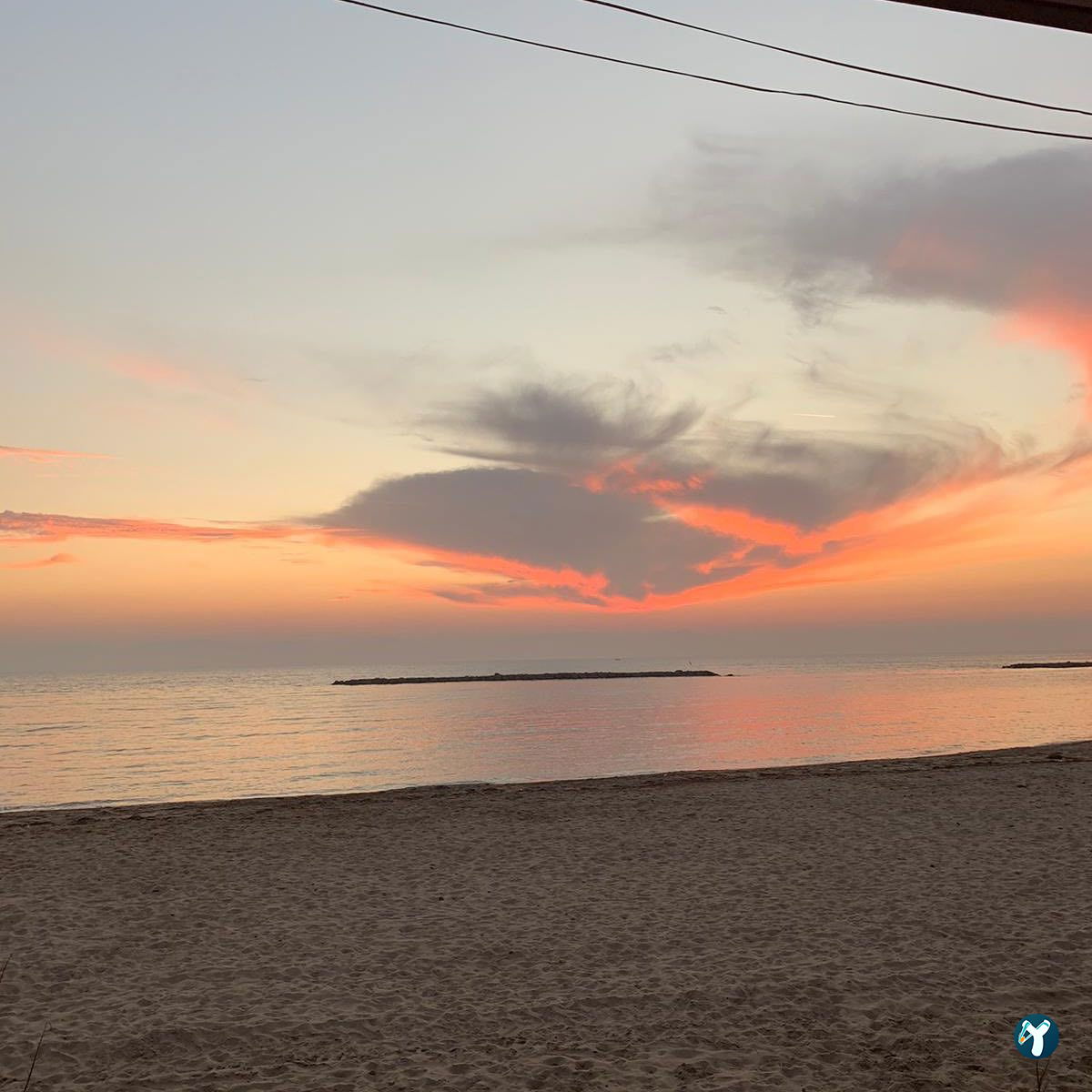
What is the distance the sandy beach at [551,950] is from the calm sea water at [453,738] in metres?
11.4

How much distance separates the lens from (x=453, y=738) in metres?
41.2

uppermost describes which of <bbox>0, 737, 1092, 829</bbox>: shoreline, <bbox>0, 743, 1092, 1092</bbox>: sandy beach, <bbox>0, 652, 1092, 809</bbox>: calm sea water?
<bbox>0, 652, 1092, 809</bbox>: calm sea water

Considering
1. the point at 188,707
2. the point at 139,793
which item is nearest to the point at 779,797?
the point at 139,793

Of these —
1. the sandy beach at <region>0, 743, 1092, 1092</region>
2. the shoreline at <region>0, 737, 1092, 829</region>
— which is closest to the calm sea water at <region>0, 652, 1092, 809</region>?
the shoreline at <region>0, 737, 1092, 829</region>

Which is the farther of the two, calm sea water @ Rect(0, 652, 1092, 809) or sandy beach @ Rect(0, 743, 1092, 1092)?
calm sea water @ Rect(0, 652, 1092, 809)

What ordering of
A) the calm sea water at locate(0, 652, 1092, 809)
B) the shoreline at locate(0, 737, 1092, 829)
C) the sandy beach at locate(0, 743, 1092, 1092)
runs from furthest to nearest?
the calm sea water at locate(0, 652, 1092, 809) < the shoreline at locate(0, 737, 1092, 829) < the sandy beach at locate(0, 743, 1092, 1092)

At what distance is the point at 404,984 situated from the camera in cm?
795

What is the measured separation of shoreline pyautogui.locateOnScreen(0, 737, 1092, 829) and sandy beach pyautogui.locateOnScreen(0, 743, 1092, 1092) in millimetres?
2862

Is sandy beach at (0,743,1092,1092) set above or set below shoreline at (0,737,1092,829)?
below

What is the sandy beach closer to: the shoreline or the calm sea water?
the shoreline

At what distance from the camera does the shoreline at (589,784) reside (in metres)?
19.3

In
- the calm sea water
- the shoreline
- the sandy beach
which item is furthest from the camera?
the calm sea water

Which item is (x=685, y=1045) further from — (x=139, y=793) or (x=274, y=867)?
(x=139, y=793)

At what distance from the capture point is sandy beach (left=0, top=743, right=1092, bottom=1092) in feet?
20.6
